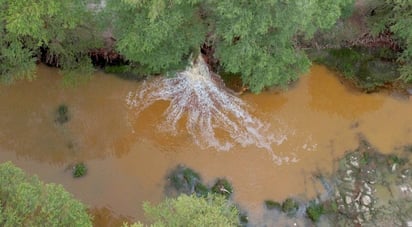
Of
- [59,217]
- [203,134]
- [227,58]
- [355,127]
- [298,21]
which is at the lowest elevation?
[59,217]

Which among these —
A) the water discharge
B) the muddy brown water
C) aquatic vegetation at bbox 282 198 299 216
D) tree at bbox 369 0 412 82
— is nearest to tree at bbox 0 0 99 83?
the muddy brown water

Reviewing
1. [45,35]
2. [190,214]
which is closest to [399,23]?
[190,214]

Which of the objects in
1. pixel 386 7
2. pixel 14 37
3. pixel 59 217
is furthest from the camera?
pixel 386 7

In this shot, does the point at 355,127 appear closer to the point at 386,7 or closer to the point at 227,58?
the point at 386,7

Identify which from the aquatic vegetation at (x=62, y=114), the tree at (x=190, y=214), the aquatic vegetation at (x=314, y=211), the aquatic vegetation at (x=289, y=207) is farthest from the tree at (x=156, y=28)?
the aquatic vegetation at (x=314, y=211)

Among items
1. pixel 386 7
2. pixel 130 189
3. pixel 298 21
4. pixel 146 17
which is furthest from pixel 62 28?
pixel 386 7

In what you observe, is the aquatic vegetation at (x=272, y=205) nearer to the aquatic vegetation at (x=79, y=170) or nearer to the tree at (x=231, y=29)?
the tree at (x=231, y=29)

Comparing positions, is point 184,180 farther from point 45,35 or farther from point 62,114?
point 45,35
